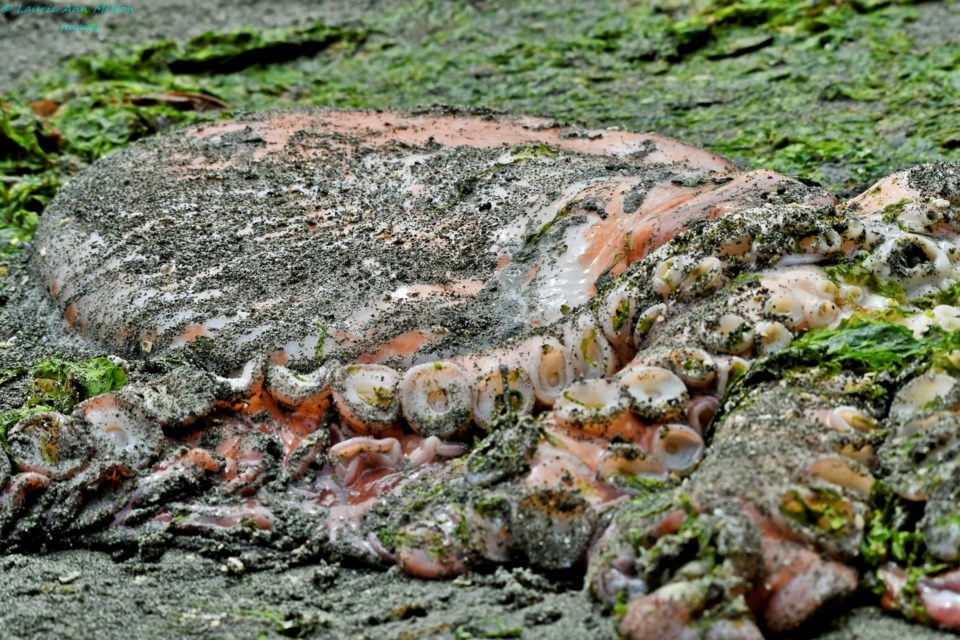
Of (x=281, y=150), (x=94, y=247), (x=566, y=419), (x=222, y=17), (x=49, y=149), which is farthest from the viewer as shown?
(x=222, y=17)

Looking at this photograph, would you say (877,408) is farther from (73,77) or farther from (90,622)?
(73,77)

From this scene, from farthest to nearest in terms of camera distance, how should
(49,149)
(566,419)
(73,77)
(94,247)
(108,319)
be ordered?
(73,77) < (49,149) < (94,247) < (108,319) < (566,419)

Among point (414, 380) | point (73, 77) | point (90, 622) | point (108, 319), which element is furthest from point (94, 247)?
point (73, 77)

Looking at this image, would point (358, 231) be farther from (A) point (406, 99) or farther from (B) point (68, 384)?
(A) point (406, 99)

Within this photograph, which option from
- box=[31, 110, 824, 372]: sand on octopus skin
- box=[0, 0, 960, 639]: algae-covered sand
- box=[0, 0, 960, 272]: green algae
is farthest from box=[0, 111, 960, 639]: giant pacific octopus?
box=[0, 0, 960, 272]: green algae

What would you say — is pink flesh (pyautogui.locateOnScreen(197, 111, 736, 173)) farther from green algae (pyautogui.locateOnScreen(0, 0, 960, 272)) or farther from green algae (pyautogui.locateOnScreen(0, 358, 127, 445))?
green algae (pyautogui.locateOnScreen(0, 358, 127, 445))

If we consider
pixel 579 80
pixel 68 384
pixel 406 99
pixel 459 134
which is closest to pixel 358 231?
pixel 459 134

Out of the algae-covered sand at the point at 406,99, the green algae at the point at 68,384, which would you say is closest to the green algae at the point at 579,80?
the algae-covered sand at the point at 406,99
